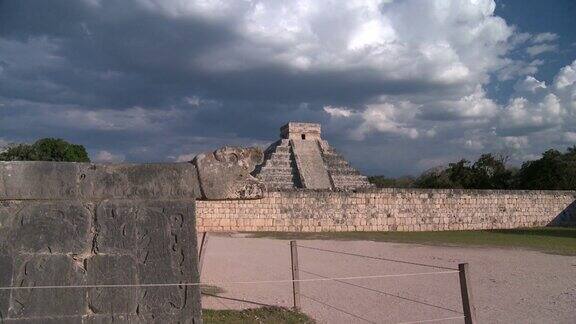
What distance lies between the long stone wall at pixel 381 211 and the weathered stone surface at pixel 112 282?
1628cm

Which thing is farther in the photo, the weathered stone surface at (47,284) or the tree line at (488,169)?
the tree line at (488,169)

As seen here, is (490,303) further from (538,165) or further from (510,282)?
(538,165)

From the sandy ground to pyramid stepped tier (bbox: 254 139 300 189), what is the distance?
13.3 metres

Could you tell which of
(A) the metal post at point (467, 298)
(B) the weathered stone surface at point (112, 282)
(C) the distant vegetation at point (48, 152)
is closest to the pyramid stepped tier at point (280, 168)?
(C) the distant vegetation at point (48, 152)

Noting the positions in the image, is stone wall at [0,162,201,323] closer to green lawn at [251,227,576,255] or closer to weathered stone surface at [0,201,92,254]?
weathered stone surface at [0,201,92,254]

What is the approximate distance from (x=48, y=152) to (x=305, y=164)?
16.8 metres

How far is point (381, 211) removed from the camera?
22.1 metres

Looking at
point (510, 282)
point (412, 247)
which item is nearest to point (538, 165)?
point (412, 247)

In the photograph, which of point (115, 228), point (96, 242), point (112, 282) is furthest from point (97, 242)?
point (112, 282)

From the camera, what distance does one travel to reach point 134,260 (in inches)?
132

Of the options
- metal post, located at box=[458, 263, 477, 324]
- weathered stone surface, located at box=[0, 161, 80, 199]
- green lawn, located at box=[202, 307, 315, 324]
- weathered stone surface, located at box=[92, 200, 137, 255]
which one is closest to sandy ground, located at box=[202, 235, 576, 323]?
green lawn, located at box=[202, 307, 315, 324]

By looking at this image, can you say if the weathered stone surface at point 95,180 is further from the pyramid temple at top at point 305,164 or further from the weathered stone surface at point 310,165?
the weathered stone surface at point 310,165

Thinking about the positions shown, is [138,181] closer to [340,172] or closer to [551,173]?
[340,172]

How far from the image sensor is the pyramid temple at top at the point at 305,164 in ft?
91.1
